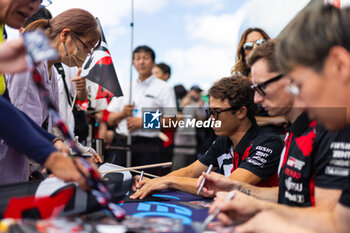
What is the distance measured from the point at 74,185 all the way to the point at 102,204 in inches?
5.3

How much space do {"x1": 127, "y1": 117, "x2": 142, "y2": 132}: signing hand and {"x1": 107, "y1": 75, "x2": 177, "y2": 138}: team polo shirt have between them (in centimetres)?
8

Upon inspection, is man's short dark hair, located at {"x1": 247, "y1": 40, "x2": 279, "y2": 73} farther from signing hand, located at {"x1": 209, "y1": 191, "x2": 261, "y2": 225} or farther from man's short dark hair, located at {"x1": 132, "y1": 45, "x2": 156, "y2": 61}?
man's short dark hair, located at {"x1": 132, "y1": 45, "x2": 156, "y2": 61}

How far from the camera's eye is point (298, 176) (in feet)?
4.52

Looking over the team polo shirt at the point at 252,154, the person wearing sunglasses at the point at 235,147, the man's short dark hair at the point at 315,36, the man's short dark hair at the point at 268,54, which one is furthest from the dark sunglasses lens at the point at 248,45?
the man's short dark hair at the point at 315,36

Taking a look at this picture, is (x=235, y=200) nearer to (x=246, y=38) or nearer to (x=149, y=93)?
(x=246, y=38)

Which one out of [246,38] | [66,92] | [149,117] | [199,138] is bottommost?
[199,138]

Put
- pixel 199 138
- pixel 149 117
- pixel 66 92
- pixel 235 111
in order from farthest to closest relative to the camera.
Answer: pixel 199 138
pixel 149 117
pixel 66 92
pixel 235 111

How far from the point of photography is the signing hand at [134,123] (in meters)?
4.27

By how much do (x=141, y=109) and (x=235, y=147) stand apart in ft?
7.70

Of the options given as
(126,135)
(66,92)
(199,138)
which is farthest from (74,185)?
(199,138)

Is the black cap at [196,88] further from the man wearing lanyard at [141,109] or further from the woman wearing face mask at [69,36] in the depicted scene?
the woman wearing face mask at [69,36]

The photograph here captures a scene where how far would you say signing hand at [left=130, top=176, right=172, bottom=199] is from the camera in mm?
1887

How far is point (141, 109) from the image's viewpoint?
4512 millimetres

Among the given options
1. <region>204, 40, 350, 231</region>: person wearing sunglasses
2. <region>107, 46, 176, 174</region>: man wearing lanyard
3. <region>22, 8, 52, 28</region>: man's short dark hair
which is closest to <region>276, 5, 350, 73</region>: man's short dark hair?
<region>204, 40, 350, 231</region>: person wearing sunglasses
